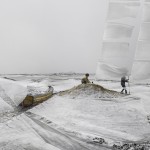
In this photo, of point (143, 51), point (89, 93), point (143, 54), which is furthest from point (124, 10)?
point (89, 93)

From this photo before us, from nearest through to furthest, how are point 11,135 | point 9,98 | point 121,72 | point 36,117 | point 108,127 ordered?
1. point 11,135
2. point 108,127
3. point 36,117
4. point 9,98
5. point 121,72

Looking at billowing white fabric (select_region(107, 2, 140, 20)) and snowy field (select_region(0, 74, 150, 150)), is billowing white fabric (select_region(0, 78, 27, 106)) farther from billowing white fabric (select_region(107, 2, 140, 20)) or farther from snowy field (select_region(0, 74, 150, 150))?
billowing white fabric (select_region(107, 2, 140, 20))

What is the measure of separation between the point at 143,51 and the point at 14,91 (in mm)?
10928

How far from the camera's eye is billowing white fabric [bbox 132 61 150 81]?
24.0 m

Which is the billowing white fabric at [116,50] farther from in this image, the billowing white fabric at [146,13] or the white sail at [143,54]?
the billowing white fabric at [146,13]

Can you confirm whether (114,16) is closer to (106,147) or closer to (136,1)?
(136,1)

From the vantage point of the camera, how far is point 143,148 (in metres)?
11.0

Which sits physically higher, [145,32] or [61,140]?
[145,32]

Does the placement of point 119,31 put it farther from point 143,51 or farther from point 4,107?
point 4,107

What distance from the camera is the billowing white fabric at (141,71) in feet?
78.6

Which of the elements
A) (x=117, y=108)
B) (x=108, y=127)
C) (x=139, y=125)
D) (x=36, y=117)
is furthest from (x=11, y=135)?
(x=117, y=108)

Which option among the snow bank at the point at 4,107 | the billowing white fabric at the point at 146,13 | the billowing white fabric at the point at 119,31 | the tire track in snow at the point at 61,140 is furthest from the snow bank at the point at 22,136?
the billowing white fabric at the point at 146,13

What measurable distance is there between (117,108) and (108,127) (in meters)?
3.66

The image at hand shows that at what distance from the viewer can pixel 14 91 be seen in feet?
62.4
